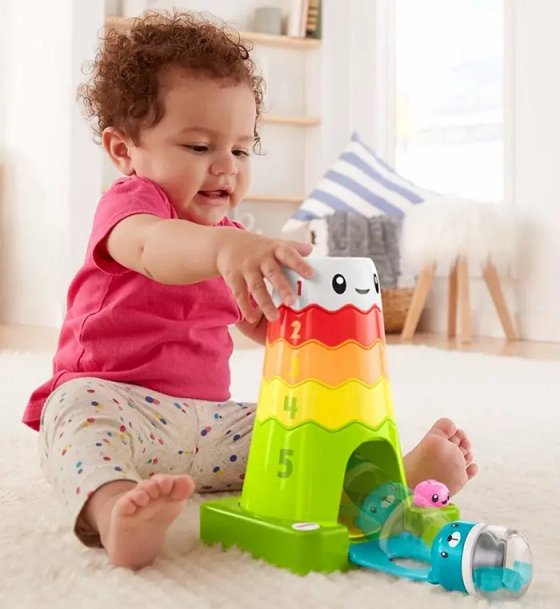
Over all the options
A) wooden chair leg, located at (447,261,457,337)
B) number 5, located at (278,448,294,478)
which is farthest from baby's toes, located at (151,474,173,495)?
wooden chair leg, located at (447,261,457,337)

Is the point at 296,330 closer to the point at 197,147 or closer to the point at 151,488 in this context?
the point at 151,488

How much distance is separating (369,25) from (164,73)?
10.3ft

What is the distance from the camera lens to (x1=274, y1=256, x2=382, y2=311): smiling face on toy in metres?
0.85

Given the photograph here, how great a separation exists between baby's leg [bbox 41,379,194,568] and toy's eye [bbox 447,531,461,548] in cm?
20

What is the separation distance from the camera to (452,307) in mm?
3588

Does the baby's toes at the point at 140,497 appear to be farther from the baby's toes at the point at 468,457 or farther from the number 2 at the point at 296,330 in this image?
the baby's toes at the point at 468,457

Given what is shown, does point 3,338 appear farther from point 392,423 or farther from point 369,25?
point 392,423

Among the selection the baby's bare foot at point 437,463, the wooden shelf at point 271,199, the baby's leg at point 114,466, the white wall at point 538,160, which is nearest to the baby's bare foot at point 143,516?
the baby's leg at point 114,466

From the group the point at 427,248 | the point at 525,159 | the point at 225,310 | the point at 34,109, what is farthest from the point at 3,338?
the point at 225,310

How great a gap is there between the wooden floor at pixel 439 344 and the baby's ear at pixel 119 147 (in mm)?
1692

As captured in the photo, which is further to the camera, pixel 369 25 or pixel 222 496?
pixel 369 25

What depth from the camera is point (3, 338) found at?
326cm

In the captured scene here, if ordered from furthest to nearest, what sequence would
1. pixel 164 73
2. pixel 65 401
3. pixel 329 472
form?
pixel 164 73, pixel 65 401, pixel 329 472

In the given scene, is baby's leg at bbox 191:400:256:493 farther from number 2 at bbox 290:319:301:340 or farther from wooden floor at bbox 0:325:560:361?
wooden floor at bbox 0:325:560:361
